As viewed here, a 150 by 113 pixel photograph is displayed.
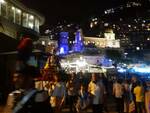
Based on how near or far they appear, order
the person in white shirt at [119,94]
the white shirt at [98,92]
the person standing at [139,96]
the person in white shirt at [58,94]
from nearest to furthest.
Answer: the person in white shirt at [58,94] < the white shirt at [98,92] < the person standing at [139,96] < the person in white shirt at [119,94]

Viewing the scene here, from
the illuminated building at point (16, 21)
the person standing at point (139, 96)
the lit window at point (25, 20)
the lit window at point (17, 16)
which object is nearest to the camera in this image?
the person standing at point (139, 96)

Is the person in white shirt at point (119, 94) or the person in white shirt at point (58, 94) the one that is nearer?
the person in white shirt at point (58, 94)

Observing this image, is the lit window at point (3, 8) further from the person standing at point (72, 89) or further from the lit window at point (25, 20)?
the person standing at point (72, 89)

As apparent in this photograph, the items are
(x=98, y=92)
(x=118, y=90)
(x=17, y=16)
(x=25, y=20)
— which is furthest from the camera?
(x=25, y=20)

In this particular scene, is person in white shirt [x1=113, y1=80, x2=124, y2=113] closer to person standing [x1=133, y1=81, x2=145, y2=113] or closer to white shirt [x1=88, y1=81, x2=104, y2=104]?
person standing [x1=133, y1=81, x2=145, y2=113]

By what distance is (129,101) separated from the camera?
62.2ft

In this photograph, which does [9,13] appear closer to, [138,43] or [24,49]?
[24,49]

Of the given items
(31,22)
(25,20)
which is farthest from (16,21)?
(31,22)

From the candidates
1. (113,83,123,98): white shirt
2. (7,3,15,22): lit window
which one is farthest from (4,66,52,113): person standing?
(7,3,15,22): lit window

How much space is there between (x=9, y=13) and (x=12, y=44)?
511 centimetres

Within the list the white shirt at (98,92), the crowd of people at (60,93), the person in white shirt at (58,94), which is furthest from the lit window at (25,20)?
the white shirt at (98,92)

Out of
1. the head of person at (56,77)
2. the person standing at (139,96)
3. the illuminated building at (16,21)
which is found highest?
the illuminated building at (16,21)

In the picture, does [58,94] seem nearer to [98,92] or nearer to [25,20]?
[98,92]

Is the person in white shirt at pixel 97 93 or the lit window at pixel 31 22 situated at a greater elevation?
the lit window at pixel 31 22
